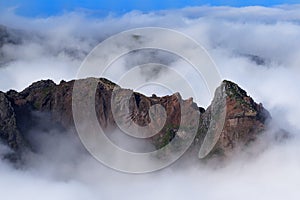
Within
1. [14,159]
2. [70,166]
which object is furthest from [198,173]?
[14,159]

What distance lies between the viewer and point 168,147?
655 feet

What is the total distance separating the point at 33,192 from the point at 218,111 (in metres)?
61.8

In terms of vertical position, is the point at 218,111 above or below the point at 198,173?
above

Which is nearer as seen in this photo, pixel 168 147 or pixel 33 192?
pixel 33 192

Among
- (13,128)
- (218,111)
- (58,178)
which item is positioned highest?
(218,111)

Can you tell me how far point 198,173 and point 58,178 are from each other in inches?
1632

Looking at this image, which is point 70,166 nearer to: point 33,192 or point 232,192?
point 33,192

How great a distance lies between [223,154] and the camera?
198 m

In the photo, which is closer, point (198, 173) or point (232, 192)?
point (232, 192)

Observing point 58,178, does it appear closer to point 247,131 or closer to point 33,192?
point 33,192

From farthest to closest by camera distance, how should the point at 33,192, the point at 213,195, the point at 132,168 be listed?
the point at 132,168 → the point at 213,195 → the point at 33,192

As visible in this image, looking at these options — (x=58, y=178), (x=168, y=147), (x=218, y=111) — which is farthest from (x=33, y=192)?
(x=218, y=111)

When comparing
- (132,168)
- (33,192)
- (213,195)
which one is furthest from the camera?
(132,168)

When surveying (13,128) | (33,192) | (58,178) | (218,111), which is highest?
(218,111)
